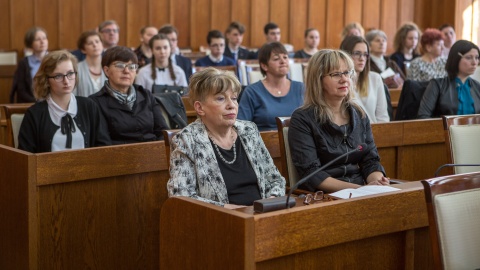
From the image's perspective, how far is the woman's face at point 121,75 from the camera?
4.34 meters

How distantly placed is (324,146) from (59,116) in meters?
1.46

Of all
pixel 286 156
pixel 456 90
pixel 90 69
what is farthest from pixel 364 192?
pixel 90 69

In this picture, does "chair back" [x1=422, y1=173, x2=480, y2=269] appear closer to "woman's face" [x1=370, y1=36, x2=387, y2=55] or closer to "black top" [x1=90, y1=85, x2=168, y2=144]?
"black top" [x1=90, y1=85, x2=168, y2=144]

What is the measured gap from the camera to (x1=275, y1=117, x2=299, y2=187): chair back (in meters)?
3.51

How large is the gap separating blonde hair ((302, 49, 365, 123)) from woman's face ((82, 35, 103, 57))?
315 cm

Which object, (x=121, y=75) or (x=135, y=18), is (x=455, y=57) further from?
(x=135, y=18)

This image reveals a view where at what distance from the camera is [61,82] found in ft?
13.1

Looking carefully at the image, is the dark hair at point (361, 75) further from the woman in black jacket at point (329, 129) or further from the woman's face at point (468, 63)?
the woman in black jacket at point (329, 129)

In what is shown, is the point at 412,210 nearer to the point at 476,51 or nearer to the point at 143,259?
the point at 143,259

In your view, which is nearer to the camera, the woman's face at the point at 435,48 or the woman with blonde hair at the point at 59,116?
the woman with blonde hair at the point at 59,116

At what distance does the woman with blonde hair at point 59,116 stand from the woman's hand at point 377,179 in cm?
151

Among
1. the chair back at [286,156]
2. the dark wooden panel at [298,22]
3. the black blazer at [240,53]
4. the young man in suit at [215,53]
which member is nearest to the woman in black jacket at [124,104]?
the chair back at [286,156]

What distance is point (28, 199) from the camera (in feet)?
10.6

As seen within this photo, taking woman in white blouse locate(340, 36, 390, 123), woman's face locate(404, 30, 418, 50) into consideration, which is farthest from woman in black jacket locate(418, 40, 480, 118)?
woman's face locate(404, 30, 418, 50)
